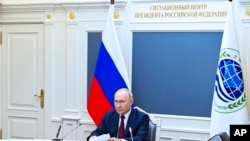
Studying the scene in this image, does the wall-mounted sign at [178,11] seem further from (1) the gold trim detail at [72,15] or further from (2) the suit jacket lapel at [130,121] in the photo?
(2) the suit jacket lapel at [130,121]

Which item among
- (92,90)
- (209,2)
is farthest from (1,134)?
(209,2)

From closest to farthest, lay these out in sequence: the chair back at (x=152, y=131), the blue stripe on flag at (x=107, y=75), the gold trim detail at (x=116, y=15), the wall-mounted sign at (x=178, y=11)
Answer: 1. the chair back at (x=152, y=131)
2. the wall-mounted sign at (x=178, y=11)
3. the blue stripe on flag at (x=107, y=75)
4. the gold trim detail at (x=116, y=15)

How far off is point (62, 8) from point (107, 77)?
1.13 metres

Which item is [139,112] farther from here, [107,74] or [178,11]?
[178,11]

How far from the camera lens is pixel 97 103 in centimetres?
449

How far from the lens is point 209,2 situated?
13.9ft

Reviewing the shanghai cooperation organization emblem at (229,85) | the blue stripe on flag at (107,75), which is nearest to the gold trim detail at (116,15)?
the blue stripe on flag at (107,75)

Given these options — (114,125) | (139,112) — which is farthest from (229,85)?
(114,125)

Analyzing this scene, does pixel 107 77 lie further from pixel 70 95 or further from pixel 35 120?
pixel 35 120

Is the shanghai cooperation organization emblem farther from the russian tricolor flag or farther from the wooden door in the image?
the wooden door

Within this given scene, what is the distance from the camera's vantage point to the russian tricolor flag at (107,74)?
14.3ft

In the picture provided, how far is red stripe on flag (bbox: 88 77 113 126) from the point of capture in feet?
14.6

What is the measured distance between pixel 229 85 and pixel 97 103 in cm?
151

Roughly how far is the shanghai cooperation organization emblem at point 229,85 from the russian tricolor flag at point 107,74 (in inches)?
40.0
